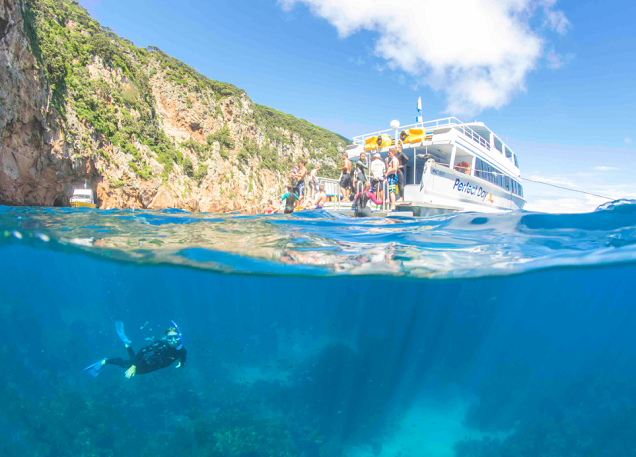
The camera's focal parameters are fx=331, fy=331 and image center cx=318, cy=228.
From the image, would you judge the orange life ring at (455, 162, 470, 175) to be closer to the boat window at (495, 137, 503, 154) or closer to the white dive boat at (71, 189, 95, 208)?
the boat window at (495, 137, 503, 154)

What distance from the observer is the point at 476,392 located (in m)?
10.9

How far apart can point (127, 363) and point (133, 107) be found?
2761 cm

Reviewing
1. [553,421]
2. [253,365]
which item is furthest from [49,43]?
[553,421]

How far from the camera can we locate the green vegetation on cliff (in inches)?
851

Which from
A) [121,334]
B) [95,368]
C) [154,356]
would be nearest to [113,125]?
[121,334]

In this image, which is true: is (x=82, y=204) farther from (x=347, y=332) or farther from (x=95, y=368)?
(x=347, y=332)

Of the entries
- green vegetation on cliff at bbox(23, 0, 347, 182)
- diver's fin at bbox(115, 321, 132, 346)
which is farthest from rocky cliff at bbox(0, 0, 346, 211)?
diver's fin at bbox(115, 321, 132, 346)

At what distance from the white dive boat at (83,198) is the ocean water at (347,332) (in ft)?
26.5

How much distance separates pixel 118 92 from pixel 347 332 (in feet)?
89.6

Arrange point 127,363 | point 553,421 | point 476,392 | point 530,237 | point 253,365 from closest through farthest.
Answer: point 127,363, point 530,237, point 553,421, point 476,392, point 253,365

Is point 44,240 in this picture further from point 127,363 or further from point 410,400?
point 410,400

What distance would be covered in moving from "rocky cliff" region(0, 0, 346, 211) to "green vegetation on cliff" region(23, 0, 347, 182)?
0.29ft

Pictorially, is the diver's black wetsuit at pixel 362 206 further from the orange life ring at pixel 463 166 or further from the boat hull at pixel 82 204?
the boat hull at pixel 82 204

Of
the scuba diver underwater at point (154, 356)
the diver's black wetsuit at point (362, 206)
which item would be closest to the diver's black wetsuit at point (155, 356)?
the scuba diver underwater at point (154, 356)
